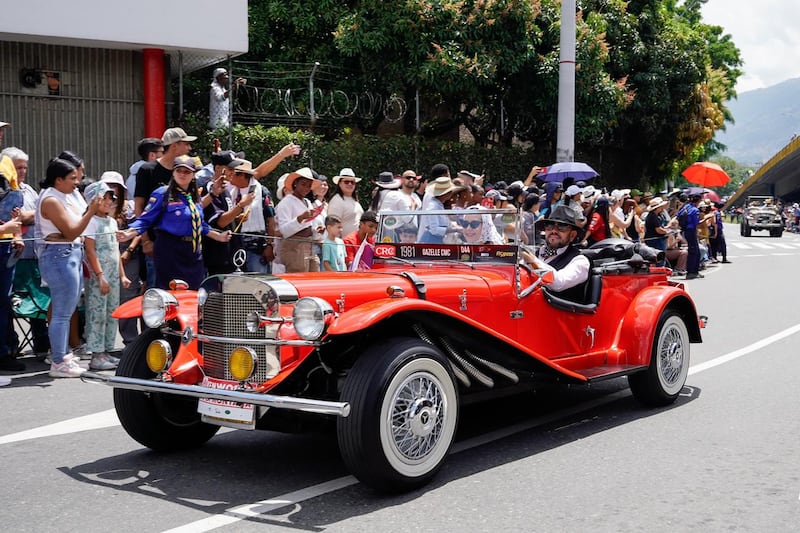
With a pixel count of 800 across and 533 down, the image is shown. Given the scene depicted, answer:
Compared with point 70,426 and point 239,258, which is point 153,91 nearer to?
point 239,258

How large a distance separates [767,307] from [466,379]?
8.75 m

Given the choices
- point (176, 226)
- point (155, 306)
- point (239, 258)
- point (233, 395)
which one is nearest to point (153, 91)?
point (239, 258)

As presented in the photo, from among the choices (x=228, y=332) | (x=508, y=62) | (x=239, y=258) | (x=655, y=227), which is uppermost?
(x=508, y=62)

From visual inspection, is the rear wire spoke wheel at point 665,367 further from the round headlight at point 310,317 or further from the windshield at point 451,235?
the round headlight at point 310,317

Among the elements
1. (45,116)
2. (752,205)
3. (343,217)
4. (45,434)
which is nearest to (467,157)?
(45,116)

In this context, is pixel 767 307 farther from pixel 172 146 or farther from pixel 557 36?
pixel 557 36

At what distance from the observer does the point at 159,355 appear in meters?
4.99

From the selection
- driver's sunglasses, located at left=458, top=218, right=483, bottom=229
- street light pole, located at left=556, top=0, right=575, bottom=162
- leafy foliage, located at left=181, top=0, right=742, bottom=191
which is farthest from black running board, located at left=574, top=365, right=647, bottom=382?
leafy foliage, located at left=181, top=0, right=742, bottom=191

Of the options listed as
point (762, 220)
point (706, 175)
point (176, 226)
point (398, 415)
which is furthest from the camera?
point (762, 220)

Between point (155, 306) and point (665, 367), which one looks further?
point (665, 367)

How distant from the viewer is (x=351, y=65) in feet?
65.4

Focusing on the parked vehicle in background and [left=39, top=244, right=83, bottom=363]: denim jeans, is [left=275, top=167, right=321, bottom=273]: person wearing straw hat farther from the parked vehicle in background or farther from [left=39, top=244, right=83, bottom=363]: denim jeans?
the parked vehicle in background

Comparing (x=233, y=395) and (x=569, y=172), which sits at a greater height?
(x=569, y=172)

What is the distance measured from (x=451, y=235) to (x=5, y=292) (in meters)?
4.19
